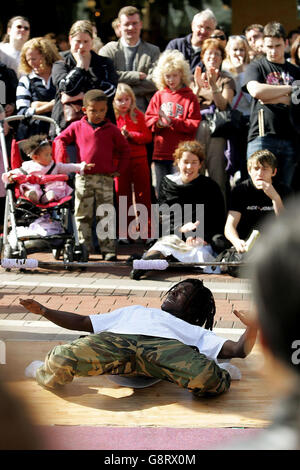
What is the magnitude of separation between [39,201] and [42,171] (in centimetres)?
30

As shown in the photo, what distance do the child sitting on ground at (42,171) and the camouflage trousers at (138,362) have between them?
3861 millimetres

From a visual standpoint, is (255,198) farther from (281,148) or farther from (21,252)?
(21,252)

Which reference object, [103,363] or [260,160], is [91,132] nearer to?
[260,160]

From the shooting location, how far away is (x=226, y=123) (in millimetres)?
8094

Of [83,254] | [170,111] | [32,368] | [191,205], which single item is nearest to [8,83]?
[170,111]

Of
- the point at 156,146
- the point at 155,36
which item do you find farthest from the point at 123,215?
the point at 155,36

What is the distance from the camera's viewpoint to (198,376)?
373cm

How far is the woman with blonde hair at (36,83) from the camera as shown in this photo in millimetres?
8305

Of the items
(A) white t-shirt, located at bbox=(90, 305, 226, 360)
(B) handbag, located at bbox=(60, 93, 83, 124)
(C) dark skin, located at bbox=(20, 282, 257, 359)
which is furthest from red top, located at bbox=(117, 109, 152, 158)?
(A) white t-shirt, located at bbox=(90, 305, 226, 360)

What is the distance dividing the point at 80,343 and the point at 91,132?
167 inches

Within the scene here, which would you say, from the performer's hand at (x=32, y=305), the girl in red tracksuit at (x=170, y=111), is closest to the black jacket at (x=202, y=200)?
the girl in red tracksuit at (x=170, y=111)

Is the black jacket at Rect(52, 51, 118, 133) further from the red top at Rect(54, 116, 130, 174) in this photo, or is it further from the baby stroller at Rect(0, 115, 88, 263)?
the baby stroller at Rect(0, 115, 88, 263)

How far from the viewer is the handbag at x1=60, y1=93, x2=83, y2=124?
8016 millimetres

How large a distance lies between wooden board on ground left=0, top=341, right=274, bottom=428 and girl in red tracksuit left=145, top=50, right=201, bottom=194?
4151 millimetres
